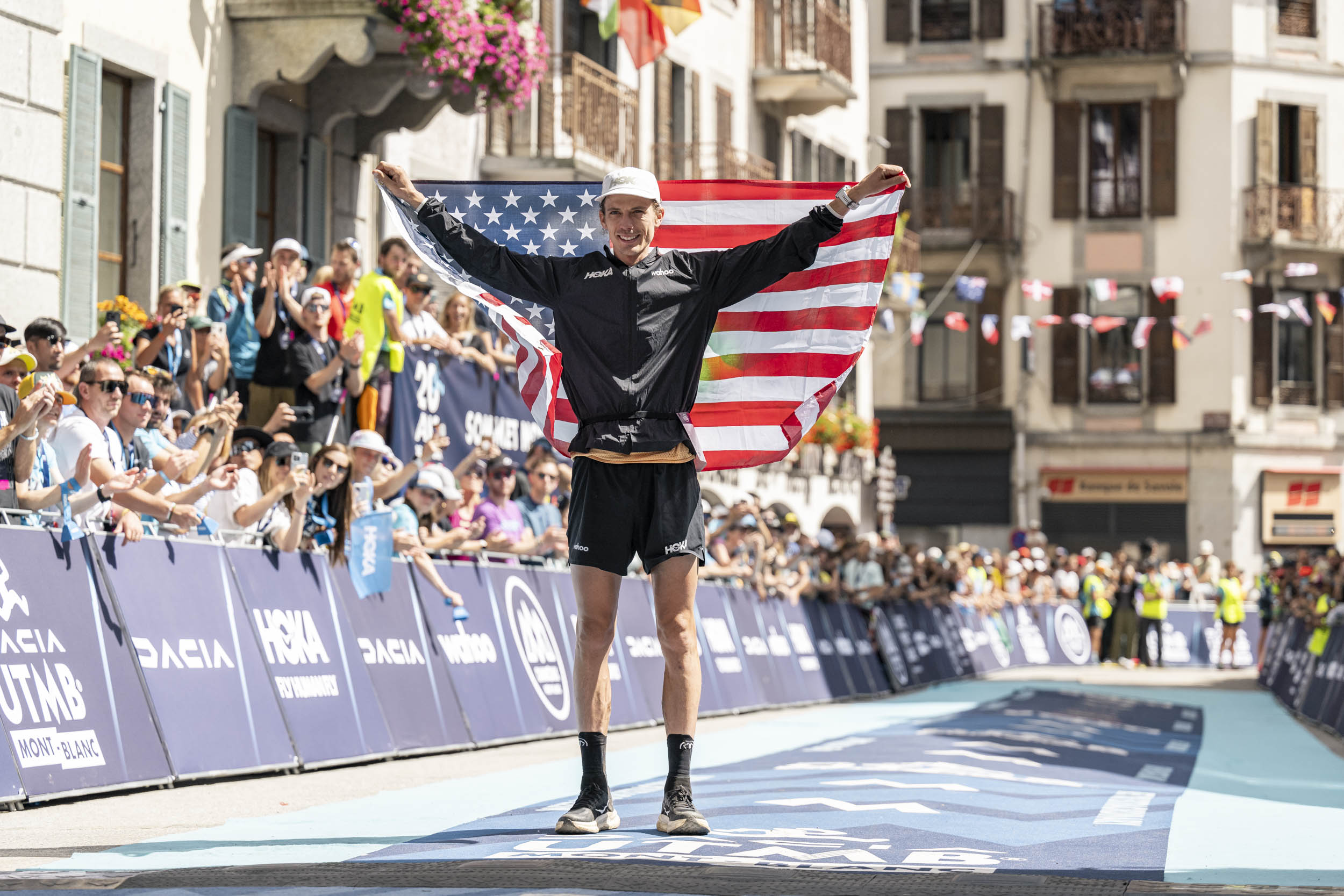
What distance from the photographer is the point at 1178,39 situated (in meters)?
45.7

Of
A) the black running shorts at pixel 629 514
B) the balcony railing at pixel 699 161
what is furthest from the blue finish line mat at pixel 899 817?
the balcony railing at pixel 699 161

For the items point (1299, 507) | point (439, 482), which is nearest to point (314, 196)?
point (439, 482)

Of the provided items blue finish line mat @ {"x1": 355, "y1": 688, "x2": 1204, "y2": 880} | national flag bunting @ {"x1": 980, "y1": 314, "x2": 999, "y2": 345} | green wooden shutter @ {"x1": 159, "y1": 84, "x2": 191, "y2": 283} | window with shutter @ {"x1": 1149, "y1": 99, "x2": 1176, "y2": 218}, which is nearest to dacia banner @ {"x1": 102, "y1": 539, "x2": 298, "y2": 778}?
blue finish line mat @ {"x1": 355, "y1": 688, "x2": 1204, "y2": 880}

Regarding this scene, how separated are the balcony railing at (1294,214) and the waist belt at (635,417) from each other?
40.6m

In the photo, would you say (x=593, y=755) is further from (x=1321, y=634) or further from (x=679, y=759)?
(x=1321, y=634)

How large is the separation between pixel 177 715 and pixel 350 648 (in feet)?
6.46

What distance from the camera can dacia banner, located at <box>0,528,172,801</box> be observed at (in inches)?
329

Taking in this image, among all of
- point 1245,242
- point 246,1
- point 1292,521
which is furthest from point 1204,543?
point 246,1

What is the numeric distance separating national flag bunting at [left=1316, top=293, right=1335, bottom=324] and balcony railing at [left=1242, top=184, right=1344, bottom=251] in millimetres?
1158

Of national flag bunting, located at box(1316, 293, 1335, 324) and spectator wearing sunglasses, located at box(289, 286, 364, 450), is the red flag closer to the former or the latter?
spectator wearing sunglasses, located at box(289, 286, 364, 450)

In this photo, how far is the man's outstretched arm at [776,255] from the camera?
6980 mm

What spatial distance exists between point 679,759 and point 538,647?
7.28 m

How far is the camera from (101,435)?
31.7 ft

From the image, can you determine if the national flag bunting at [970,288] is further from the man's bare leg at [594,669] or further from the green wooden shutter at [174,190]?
the man's bare leg at [594,669]
